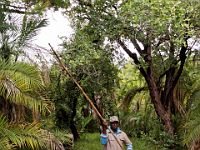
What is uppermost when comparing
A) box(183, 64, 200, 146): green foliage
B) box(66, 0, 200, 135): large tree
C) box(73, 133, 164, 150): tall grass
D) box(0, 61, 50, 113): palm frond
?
box(66, 0, 200, 135): large tree

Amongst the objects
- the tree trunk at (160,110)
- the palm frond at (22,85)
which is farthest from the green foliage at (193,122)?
the palm frond at (22,85)

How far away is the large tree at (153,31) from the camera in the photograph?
10953 millimetres

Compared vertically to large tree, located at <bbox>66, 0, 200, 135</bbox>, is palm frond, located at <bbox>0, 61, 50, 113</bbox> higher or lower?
lower

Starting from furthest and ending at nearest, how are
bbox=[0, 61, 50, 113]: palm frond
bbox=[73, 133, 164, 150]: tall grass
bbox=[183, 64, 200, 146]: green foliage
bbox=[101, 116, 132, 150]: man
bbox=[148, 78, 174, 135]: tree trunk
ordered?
bbox=[73, 133, 164, 150]: tall grass < bbox=[148, 78, 174, 135]: tree trunk < bbox=[183, 64, 200, 146]: green foliage < bbox=[0, 61, 50, 113]: palm frond < bbox=[101, 116, 132, 150]: man

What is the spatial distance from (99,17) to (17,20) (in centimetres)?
264

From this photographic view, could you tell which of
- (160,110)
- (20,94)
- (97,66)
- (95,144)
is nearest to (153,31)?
(97,66)

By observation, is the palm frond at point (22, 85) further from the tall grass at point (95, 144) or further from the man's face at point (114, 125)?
the tall grass at point (95, 144)

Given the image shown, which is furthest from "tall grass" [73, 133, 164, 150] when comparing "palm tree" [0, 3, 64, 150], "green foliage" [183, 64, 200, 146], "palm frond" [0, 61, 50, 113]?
"palm frond" [0, 61, 50, 113]

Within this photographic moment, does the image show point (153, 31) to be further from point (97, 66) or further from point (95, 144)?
Result: point (95, 144)

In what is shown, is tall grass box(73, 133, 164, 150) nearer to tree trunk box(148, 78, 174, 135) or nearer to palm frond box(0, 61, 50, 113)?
tree trunk box(148, 78, 174, 135)

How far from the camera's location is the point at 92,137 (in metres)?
20.2

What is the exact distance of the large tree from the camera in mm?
10953

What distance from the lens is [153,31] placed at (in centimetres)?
1166

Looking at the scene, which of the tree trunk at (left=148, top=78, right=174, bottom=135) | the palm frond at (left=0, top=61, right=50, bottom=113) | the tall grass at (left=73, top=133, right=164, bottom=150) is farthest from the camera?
the tall grass at (left=73, top=133, right=164, bottom=150)
